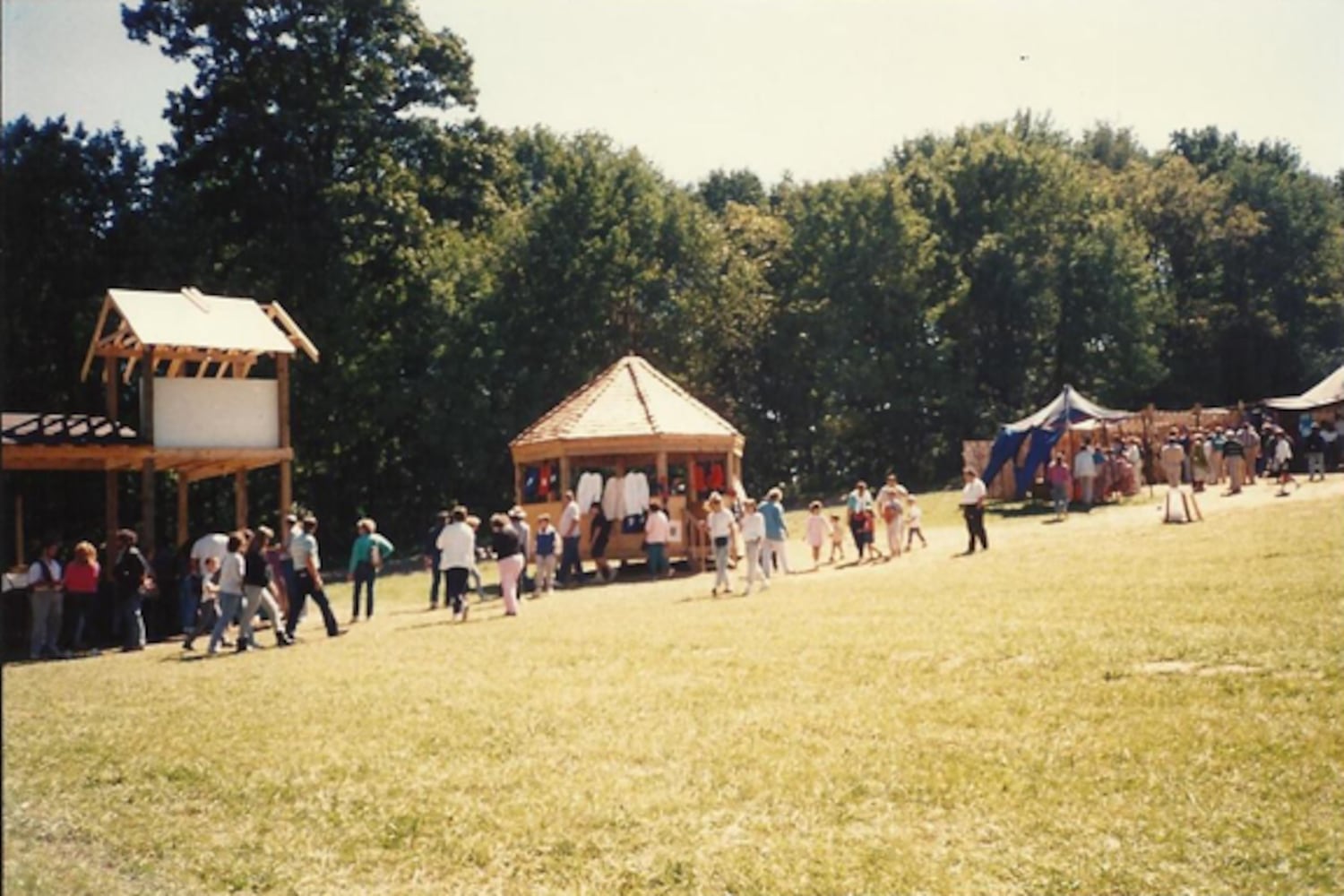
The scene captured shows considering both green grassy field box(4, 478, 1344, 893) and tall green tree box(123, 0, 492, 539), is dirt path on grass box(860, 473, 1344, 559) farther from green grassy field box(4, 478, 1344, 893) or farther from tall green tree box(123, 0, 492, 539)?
tall green tree box(123, 0, 492, 539)

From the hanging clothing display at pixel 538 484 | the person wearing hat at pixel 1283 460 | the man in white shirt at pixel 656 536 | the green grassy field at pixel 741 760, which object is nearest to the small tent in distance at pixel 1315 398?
the green grassy field at pixel 741 760

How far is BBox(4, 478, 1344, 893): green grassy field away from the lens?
547 centimetres

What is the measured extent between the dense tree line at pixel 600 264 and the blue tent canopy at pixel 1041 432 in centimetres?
246

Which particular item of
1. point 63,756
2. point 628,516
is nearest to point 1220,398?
point 628,516

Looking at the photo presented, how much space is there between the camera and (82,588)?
14438 millimetres

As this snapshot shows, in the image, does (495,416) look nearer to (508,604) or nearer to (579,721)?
(508,604)

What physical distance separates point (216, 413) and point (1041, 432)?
2664 cm

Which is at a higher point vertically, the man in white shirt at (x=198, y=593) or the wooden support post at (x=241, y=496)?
the wooden support post at (x=241, y=496)

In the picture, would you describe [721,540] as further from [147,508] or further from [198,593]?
[147,508]

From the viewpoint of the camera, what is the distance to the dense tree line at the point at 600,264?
5812mm

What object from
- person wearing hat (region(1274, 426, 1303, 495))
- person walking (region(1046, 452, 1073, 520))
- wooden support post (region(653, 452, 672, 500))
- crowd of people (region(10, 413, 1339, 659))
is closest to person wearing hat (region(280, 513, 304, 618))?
crowd of people (region(10, 413, 1339, 659))

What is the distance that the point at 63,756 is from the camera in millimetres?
7465

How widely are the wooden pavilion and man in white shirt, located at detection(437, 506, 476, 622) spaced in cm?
676

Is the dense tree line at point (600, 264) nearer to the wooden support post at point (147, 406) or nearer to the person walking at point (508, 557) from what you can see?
the wooden support post at point (147, 406)
